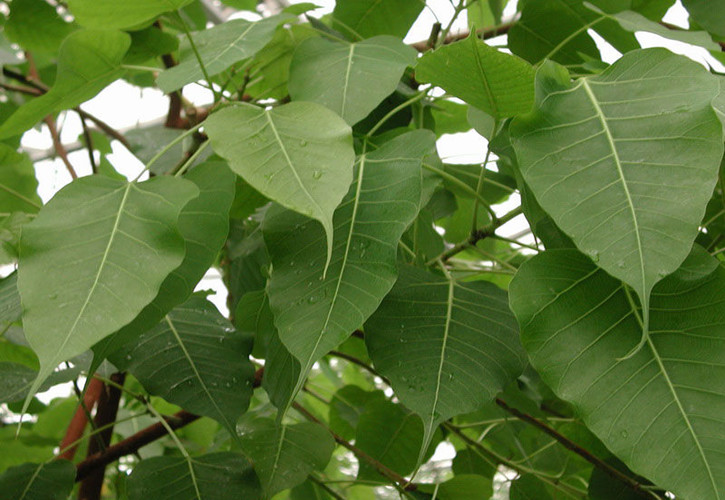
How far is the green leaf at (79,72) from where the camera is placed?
684 mm

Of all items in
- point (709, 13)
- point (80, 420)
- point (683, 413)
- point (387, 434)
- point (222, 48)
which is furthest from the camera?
point (80, 420)

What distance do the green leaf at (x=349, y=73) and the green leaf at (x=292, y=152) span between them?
0.19 feet

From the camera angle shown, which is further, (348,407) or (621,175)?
(348,407)

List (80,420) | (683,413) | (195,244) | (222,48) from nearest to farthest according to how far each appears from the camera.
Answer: (683,413) < (195,244) < (222,48) < (80,420)

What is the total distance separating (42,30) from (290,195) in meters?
0.77

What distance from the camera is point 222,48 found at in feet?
2.15

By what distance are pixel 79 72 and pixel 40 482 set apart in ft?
1.29

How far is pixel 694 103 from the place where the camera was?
0.45 meters

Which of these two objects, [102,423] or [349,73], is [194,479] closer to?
[102,423]

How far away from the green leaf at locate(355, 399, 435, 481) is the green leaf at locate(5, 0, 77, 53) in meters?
0.64

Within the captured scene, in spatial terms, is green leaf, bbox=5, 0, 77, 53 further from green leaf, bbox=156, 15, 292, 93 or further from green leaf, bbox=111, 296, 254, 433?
green leaf, bbox=111, 296, 254, 433

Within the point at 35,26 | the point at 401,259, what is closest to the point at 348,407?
the point at 401,259

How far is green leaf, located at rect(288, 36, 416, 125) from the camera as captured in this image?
Answer: 1.90ft

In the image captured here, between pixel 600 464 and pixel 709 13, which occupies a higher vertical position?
pixel 709 13
